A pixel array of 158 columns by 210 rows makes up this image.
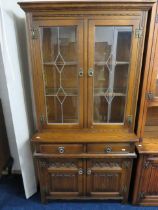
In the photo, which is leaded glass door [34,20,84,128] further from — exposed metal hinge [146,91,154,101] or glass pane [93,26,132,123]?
exposed metal hinge [146,91,154,101]

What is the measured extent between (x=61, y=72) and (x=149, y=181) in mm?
1308

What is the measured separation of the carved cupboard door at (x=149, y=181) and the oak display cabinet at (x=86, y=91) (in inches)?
5.9

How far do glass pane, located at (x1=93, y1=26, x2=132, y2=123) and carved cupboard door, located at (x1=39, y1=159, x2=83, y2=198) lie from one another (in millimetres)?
490

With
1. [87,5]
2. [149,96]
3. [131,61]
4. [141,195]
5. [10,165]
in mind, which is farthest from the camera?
[10,165]

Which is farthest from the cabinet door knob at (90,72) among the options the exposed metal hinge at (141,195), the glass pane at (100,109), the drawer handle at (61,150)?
the exposed metal hinge at (141,195)

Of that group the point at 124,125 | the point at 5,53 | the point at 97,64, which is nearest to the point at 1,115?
the point at 5,53

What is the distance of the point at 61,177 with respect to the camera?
1.65 m

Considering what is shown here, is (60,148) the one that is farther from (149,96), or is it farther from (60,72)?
(149,96)

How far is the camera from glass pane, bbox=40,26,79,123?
1372mm

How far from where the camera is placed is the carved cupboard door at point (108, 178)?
159 cm

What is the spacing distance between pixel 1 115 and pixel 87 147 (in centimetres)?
99

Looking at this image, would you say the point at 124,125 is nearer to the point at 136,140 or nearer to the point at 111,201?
the point at 136,140

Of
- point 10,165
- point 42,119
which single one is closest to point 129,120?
point 42,119

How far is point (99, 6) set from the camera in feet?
4.06
